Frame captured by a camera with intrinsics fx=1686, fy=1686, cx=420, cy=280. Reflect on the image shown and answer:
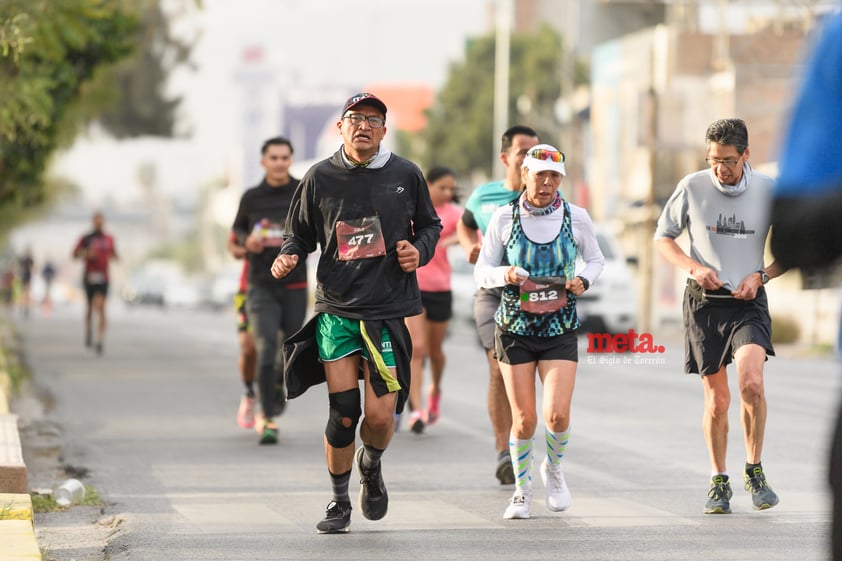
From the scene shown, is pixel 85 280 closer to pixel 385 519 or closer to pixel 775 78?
pixel 385 519

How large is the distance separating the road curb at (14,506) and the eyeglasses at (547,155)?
2.95m

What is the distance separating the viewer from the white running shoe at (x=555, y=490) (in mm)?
8477

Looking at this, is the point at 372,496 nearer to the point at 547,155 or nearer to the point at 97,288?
the point at 547,155

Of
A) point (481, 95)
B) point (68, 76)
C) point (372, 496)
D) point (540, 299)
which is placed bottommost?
point (372, 496)

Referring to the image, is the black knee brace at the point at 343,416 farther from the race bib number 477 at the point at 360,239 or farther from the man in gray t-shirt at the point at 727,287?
the man in gray t-shirt at the point at 727,287

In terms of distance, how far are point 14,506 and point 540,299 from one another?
271cm

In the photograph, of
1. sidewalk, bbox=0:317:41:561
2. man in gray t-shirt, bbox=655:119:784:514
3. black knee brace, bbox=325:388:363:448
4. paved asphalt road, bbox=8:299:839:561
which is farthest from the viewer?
man in gray t-shirt, bbox=655:119:784:514

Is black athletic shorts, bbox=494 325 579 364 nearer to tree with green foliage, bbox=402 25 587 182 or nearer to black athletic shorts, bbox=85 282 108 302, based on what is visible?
black athletic shorts, bbox=85 282 108 302

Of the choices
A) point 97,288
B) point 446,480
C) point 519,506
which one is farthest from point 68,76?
point 519,506

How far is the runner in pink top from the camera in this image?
1273 cm

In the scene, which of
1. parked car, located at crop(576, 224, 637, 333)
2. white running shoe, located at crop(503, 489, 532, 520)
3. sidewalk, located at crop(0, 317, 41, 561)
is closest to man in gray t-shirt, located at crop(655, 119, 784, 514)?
white running shoe, located at crop(503, 489, 532, 520)

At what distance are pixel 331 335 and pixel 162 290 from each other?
2870 inches

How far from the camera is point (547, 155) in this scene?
8367 mm

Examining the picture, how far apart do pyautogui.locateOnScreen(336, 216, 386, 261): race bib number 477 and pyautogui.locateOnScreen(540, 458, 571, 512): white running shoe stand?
1491 mm
